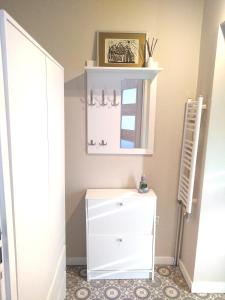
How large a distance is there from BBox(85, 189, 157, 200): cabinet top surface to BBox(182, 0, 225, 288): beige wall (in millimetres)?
460

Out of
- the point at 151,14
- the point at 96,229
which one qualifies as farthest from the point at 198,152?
the point at 151,14

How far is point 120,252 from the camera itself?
Answer: 2250mm

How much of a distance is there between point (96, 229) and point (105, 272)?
47cm

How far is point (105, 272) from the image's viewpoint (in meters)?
2.28

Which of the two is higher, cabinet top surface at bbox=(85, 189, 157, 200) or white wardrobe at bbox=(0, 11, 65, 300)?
white wardrobe at bbox=(0, 11, 65, 300)

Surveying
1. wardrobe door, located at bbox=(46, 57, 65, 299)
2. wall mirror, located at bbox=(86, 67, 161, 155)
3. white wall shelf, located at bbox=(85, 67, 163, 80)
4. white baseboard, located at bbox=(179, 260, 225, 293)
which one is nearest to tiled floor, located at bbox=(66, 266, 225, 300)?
white baseboard, located at bbox=(179, 260, 225, 293)

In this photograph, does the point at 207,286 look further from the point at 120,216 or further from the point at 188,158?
the point at 188,158

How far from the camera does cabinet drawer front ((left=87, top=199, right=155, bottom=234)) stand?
2.15 metres

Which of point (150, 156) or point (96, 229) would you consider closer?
point (96, 229)

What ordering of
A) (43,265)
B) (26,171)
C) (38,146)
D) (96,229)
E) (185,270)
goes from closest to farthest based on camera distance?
(26,171) < (38,146) < (43,265) < (96,229) < (185,270)

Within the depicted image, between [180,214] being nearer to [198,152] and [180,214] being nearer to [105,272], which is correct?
[198,152]

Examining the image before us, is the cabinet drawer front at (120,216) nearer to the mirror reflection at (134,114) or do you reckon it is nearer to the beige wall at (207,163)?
the beige wall at (207,163)

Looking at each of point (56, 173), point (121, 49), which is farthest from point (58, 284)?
point (121, 49)

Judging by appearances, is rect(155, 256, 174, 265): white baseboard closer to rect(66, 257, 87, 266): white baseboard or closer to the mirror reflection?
rect(66, 257, 87, 266): white baseboard
